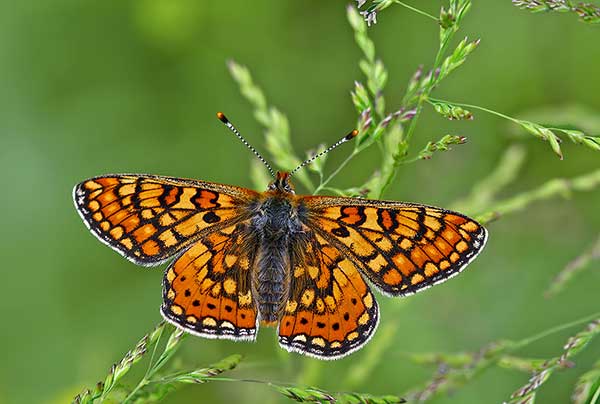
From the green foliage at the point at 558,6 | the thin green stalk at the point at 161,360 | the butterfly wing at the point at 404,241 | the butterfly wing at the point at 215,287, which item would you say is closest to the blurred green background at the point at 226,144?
the butterfly wing at the point at 215,287

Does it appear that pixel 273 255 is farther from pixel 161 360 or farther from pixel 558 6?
pixel 558 6

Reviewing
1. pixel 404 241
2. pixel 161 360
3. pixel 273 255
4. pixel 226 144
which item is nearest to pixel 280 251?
pixel 273 255

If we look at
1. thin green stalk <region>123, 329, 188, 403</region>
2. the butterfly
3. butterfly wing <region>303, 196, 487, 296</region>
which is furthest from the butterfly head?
thin green stalk <region>123, 329, 188, 403</region>

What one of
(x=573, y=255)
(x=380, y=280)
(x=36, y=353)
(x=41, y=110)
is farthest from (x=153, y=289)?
(x=573, y=255)

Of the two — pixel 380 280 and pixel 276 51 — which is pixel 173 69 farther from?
pixel 380 280

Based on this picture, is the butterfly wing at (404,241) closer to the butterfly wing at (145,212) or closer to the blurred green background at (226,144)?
the butterfly wing at (145,212)

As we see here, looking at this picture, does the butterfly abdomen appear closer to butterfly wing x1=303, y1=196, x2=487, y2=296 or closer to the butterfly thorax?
the butterfly thorax
